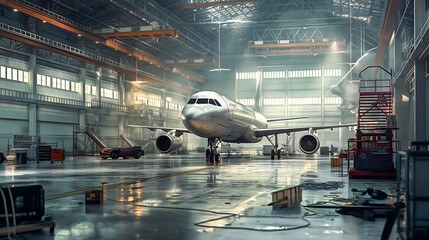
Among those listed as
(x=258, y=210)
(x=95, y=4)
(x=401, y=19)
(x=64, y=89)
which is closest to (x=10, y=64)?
(x=64, y=89)

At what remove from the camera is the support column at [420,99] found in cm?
2441

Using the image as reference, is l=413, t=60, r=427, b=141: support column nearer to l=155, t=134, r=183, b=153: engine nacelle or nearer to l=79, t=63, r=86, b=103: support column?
l=155, t=134, r=183, b=153: engine nacelle

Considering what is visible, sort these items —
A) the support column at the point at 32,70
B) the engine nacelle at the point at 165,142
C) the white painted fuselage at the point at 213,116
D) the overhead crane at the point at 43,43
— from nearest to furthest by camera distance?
the white painted fuselage at the point at 213,116
the engine nacelle at the point at 165,142
the overhead crane at the point at 43,43
the support column at the point at 32,70

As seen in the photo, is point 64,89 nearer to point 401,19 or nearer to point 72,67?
point 72,67

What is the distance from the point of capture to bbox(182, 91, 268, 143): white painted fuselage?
81.7 ft

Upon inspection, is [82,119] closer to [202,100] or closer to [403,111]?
[202,100]

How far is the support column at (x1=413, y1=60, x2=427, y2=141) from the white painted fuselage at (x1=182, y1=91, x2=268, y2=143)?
11.6 m

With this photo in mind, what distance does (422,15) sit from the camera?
22.8 m

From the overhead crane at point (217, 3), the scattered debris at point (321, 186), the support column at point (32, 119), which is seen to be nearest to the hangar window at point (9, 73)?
the support column at point (32, 119)

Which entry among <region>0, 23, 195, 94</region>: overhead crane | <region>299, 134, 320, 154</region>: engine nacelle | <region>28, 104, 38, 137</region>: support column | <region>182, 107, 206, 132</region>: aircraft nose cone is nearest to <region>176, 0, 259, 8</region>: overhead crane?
<region>0, 23, 195, 94</region>: overhead crane

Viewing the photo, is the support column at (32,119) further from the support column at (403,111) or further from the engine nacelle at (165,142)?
the support column at (403,111)

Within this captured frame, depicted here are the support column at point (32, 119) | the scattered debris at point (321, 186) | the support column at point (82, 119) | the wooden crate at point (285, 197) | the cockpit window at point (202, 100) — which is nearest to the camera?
the wooden crate at point (285, 197)

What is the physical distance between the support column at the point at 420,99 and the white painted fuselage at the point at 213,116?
11.6 m

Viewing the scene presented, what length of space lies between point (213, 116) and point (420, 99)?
41.2ft
